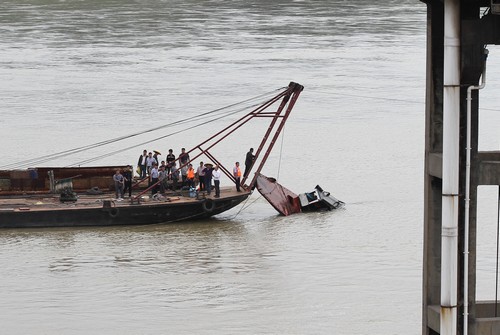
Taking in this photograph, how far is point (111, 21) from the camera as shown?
84.5 meters

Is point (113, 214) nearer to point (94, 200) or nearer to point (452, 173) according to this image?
point (94, 200)

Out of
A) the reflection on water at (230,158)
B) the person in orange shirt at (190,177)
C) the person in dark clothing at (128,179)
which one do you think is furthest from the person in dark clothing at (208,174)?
the person in dark clothing at (128,179)

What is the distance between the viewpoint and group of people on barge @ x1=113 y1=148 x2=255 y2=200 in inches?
1352

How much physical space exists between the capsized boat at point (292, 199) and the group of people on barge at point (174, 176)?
720 mm

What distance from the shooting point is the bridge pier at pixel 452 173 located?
14.0m

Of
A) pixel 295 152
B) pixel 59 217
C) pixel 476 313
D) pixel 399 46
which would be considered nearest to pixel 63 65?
pixel 399 46

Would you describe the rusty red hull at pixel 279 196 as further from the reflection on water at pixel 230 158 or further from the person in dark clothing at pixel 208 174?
the person in dark clothing at pixel 208 174

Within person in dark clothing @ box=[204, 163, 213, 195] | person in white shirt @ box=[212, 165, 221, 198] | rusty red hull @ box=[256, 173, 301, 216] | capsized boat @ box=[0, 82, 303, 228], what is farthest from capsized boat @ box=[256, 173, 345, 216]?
person in dark clothing @ box=[204, 163, 213, 195]

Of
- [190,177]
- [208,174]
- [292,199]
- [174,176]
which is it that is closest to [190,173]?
[190,177]

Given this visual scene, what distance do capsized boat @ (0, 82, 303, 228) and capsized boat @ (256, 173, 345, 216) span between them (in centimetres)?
56

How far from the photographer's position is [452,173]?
14203 mm

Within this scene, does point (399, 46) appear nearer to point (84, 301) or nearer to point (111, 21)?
point (111, 21)

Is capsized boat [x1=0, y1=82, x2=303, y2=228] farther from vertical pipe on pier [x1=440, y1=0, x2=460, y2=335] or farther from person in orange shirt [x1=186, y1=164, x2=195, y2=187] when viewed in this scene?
vertical pipe on pier [x1=440, y1=0, x2=460, y2=335]

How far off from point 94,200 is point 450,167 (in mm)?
21434
